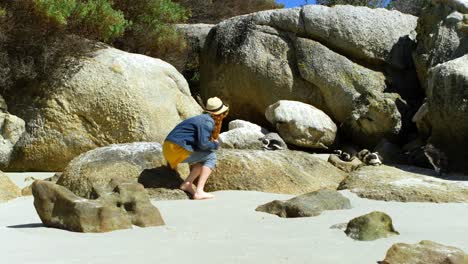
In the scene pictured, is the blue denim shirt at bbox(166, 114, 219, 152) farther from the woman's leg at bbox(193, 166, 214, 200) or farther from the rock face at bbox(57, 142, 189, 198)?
the rock face at bbox(57, 142, 189, 198)

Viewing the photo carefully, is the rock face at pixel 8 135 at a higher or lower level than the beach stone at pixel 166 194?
lower

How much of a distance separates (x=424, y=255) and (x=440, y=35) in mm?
8771

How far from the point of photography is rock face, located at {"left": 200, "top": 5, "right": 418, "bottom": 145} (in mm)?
12531

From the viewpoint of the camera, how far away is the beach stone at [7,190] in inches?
273

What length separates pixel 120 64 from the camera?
10.0 metres

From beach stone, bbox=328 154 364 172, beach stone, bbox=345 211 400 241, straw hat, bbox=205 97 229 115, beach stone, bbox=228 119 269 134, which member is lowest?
beach stone, bbox=228 119 269 134

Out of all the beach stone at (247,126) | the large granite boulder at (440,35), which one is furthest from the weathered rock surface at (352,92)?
the beach stone at (247,126)

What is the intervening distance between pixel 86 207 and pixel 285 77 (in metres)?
8.40

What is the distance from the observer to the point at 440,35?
11.6m

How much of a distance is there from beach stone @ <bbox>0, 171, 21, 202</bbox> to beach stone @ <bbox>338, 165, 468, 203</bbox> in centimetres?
342

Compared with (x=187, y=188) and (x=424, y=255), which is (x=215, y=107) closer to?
(x=187, y=188)

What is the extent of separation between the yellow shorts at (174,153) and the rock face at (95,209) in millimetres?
1518

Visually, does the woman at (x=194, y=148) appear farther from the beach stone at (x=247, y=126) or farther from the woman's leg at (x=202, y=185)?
the beach stone at (x=247, y=126)

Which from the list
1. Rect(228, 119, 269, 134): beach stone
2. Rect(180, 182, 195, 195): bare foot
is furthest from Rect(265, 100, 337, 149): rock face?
Rect(180, 182, 195, 195): bare foot
